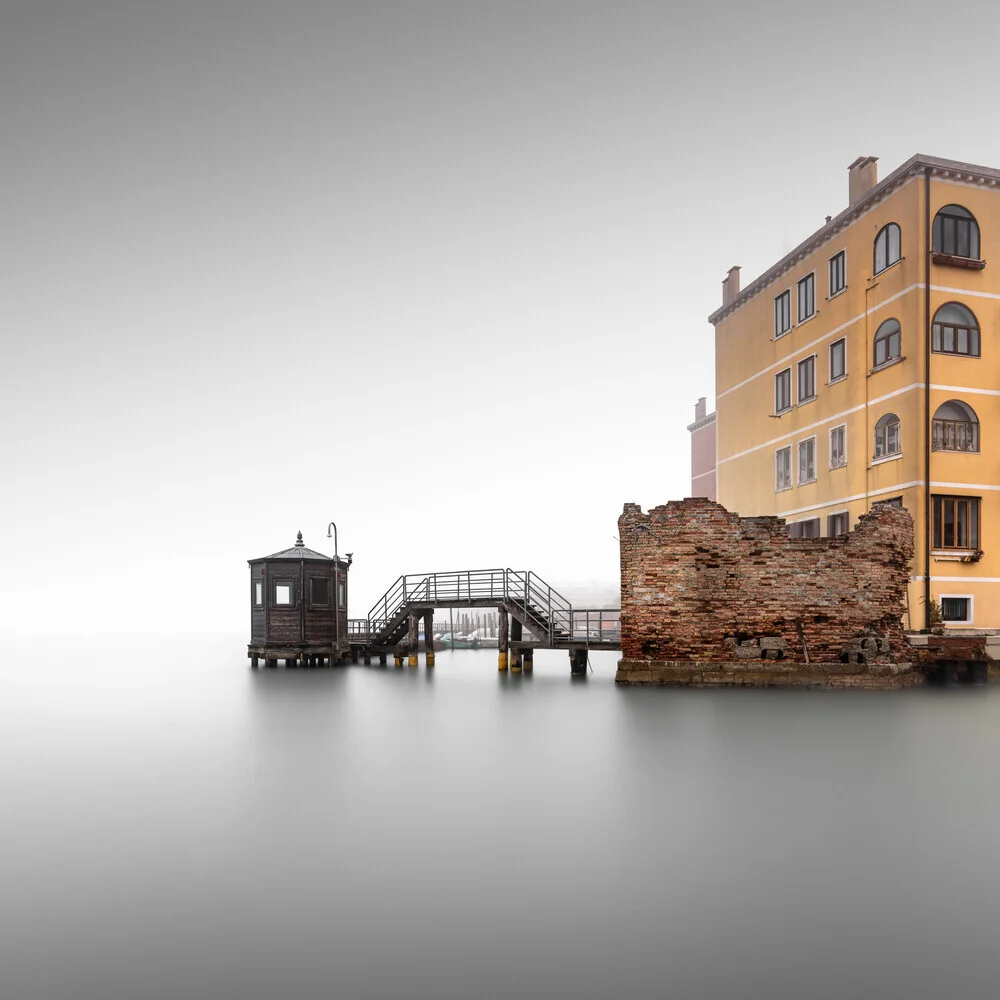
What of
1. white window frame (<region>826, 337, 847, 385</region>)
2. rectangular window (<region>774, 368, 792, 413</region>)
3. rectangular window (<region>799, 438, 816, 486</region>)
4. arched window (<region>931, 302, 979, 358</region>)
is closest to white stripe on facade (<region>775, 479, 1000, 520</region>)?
rectangular window (<region>799, 438, 816, 486</region>)

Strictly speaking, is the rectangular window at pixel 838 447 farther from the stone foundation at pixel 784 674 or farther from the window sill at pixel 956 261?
the stone foundation at pixel 784 674

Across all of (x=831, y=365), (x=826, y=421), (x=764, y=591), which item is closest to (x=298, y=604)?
(x=764, y=591)

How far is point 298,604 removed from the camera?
2944 cm

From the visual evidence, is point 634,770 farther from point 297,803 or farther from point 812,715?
point 812,715

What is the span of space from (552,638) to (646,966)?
19.9 meters

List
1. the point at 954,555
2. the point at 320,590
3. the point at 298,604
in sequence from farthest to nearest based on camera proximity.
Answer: the point at 320,590 < the point at 298,604 < the point at 954,555

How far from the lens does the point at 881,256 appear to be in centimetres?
2275

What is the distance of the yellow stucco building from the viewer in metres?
21.1

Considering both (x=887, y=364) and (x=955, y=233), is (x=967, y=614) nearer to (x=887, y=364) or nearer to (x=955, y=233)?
(x=887, y=364)

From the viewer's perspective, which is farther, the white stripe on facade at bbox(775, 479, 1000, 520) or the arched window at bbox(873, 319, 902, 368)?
the arched window at bbox(873, 319, 902, 368)

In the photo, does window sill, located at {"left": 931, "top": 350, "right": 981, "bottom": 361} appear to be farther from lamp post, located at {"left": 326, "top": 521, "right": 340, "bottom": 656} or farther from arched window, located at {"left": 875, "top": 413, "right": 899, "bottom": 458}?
lamp post, located at {"left": 326, "top": 521, "right": 340, "bottom": 656}

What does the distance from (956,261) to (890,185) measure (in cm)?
288

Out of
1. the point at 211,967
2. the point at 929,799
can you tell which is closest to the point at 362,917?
the point at 211,967

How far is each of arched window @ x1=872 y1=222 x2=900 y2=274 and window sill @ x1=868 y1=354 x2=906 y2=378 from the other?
275 centimetres
